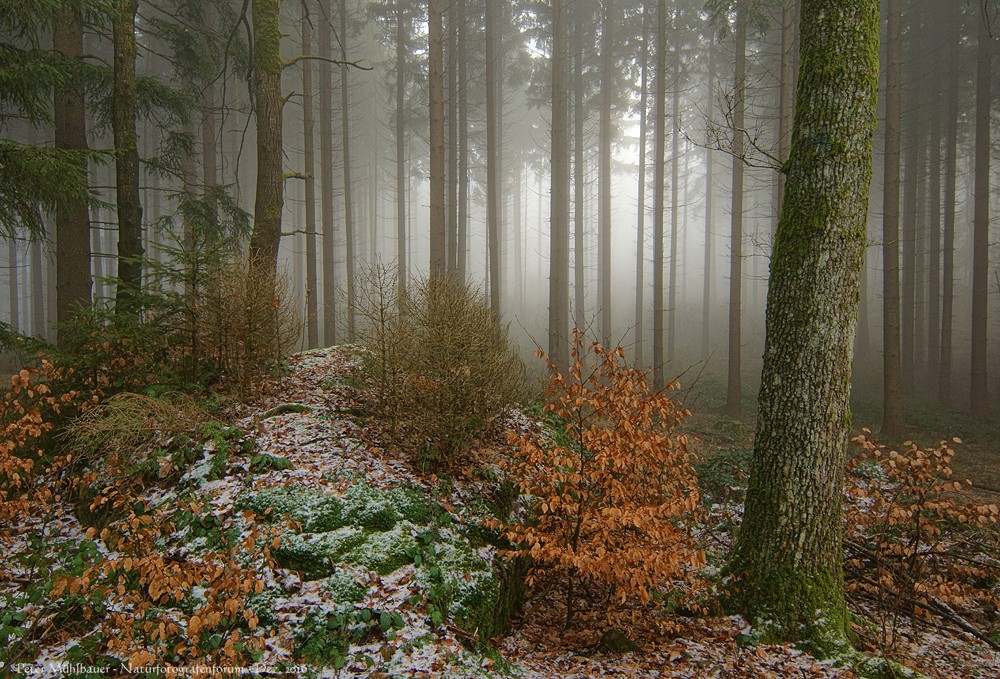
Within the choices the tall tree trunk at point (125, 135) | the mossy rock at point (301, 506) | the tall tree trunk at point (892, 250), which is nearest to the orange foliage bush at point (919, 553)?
the mossy rock at point (301, 506)

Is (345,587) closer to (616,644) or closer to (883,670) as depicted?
(616,644)

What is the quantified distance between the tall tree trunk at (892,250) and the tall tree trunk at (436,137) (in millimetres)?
10009

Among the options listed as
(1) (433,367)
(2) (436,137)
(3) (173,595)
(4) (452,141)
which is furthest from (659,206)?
(3) (173,595)

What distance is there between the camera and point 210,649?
3.68m

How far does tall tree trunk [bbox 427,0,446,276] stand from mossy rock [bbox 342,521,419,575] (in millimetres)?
8633

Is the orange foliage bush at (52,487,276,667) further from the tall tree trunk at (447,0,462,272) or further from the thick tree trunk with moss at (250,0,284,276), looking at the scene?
the tall tree trunk at (447,0,462,272)

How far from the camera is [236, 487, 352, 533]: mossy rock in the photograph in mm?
4734

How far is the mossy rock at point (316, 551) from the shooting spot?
441 cm

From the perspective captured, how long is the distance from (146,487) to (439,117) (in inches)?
425

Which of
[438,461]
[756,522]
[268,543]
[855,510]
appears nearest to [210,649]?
[268,543]

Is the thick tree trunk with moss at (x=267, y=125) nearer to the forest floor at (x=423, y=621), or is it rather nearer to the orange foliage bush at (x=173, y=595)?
the forest floor at (x=423, y=621)

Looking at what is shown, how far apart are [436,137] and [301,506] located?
10.5 meters

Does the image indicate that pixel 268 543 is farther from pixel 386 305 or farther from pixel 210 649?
pixel 386 305

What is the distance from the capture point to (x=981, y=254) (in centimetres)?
1266
